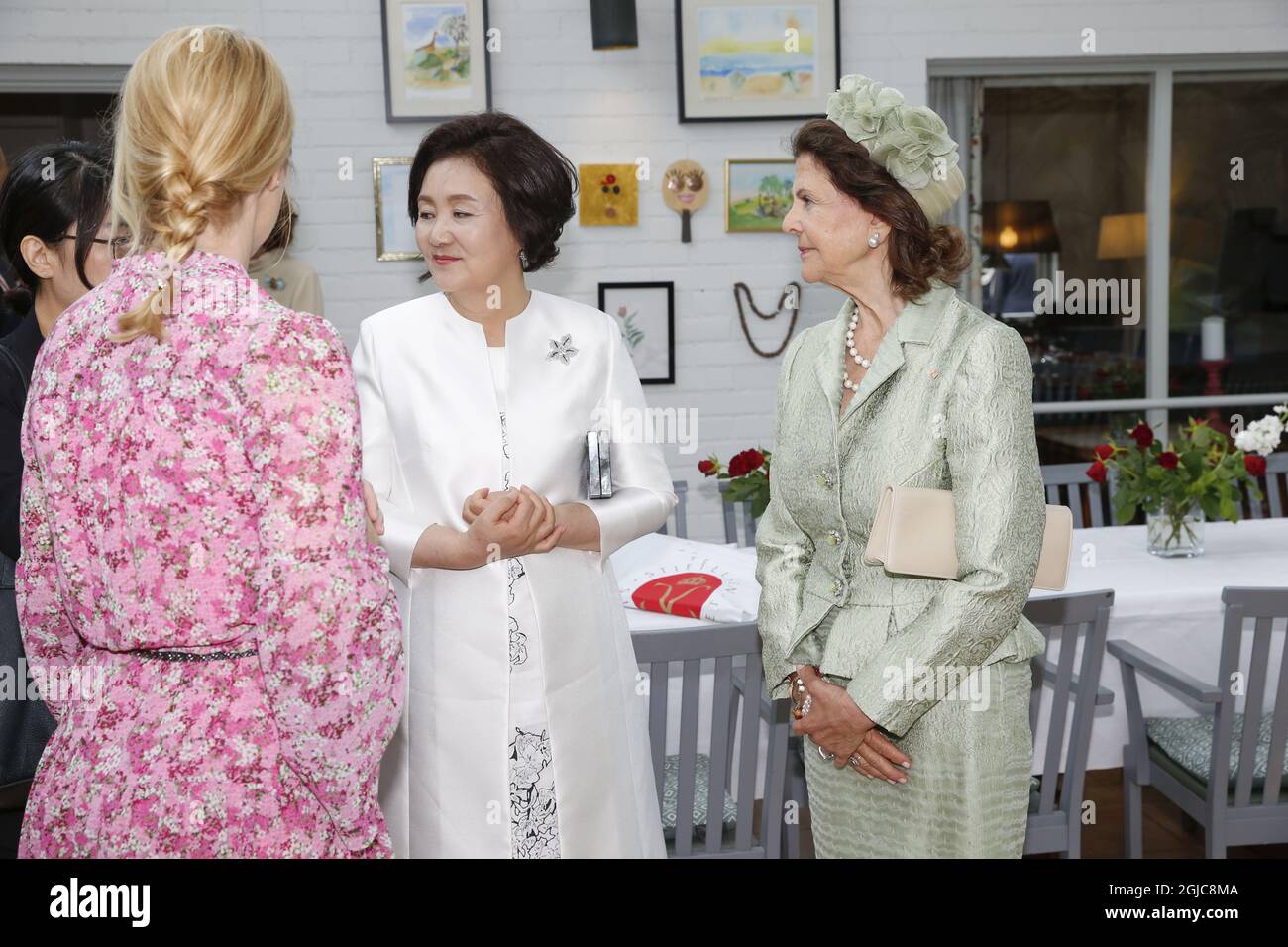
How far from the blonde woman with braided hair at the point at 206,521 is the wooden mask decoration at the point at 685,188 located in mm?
3490

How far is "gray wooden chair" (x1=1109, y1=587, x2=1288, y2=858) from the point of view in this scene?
7.43ft

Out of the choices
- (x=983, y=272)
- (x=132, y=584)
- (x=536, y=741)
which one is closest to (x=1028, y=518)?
(x=536, y=741)

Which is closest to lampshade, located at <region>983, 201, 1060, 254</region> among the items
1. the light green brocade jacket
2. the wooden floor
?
the wooden floor

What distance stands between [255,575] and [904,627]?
87cm

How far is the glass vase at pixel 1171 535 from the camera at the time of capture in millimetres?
3158

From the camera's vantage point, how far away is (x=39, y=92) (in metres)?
4.45

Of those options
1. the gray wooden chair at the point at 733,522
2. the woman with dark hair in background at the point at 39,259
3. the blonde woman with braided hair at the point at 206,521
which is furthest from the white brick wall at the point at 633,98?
the blonde woman with braided hair at the point at 206,521

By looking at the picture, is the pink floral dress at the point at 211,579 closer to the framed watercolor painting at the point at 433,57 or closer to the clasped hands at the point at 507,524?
the clasped hands at the point at 507,524

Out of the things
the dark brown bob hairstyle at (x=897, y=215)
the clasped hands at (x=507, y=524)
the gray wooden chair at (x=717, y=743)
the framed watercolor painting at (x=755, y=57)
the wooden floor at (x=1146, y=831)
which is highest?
the framed watercolor painting at (x=755, y=57)

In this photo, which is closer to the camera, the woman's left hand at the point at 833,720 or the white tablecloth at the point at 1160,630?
the woman's left hand at the point at 833,720

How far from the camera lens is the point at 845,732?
5.31 feet

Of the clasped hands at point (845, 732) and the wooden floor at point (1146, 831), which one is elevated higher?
the clasped hands at point (845, 732)

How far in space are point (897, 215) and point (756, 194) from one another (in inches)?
120

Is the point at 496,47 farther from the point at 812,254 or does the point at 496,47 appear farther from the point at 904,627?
the point at 904,627
